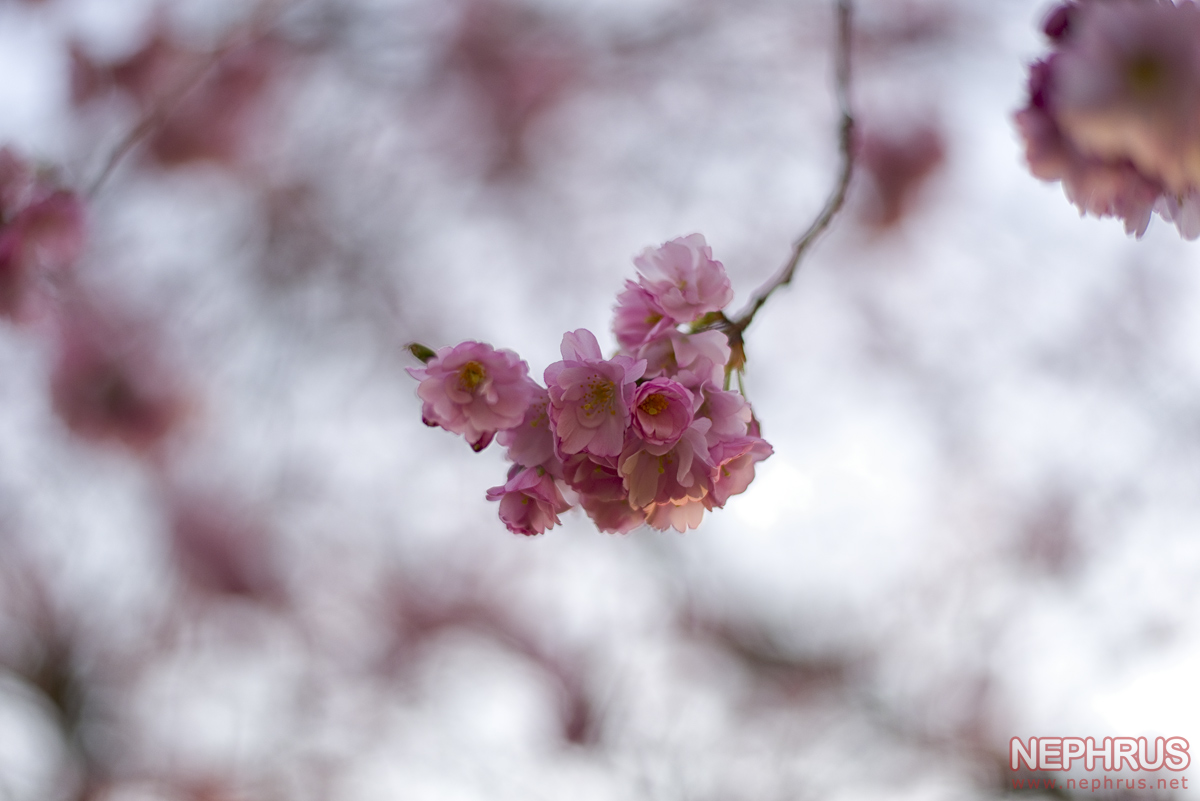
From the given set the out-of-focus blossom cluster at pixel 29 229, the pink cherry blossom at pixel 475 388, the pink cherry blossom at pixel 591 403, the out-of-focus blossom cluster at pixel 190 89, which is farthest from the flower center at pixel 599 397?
the out-of-focus blossom cluster at pixel 190 89

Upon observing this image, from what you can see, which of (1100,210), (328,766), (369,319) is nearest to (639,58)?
(369,319)

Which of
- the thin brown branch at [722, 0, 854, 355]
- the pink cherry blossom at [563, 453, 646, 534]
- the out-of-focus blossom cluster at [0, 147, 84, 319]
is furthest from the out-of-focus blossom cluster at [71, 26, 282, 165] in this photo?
the pink cherry blossom at [563, 453, 646, 534]

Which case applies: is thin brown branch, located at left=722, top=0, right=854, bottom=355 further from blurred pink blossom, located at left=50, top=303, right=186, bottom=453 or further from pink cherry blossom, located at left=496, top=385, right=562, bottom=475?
blurred pink blossom, located at left=50, top=303, right=186, bottom=453

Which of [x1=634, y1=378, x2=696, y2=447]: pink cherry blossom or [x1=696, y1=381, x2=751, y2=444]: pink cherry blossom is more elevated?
[x1=696, y1=381, x2=751, y2=444]: pink cherry blossom

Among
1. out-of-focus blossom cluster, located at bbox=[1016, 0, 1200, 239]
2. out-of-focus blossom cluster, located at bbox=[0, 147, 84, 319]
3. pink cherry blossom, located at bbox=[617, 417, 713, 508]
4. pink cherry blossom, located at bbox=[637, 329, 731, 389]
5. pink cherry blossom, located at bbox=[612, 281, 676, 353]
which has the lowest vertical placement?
pink cherry blossom, located at bbox=[617, 417, 713, 508]

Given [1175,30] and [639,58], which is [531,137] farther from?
[1175,30]

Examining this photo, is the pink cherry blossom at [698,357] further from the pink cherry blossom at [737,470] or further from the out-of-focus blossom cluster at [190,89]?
the out-of-focus blossom cluster at [190,89]

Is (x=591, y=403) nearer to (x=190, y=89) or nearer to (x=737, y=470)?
(x=737, y=470)
